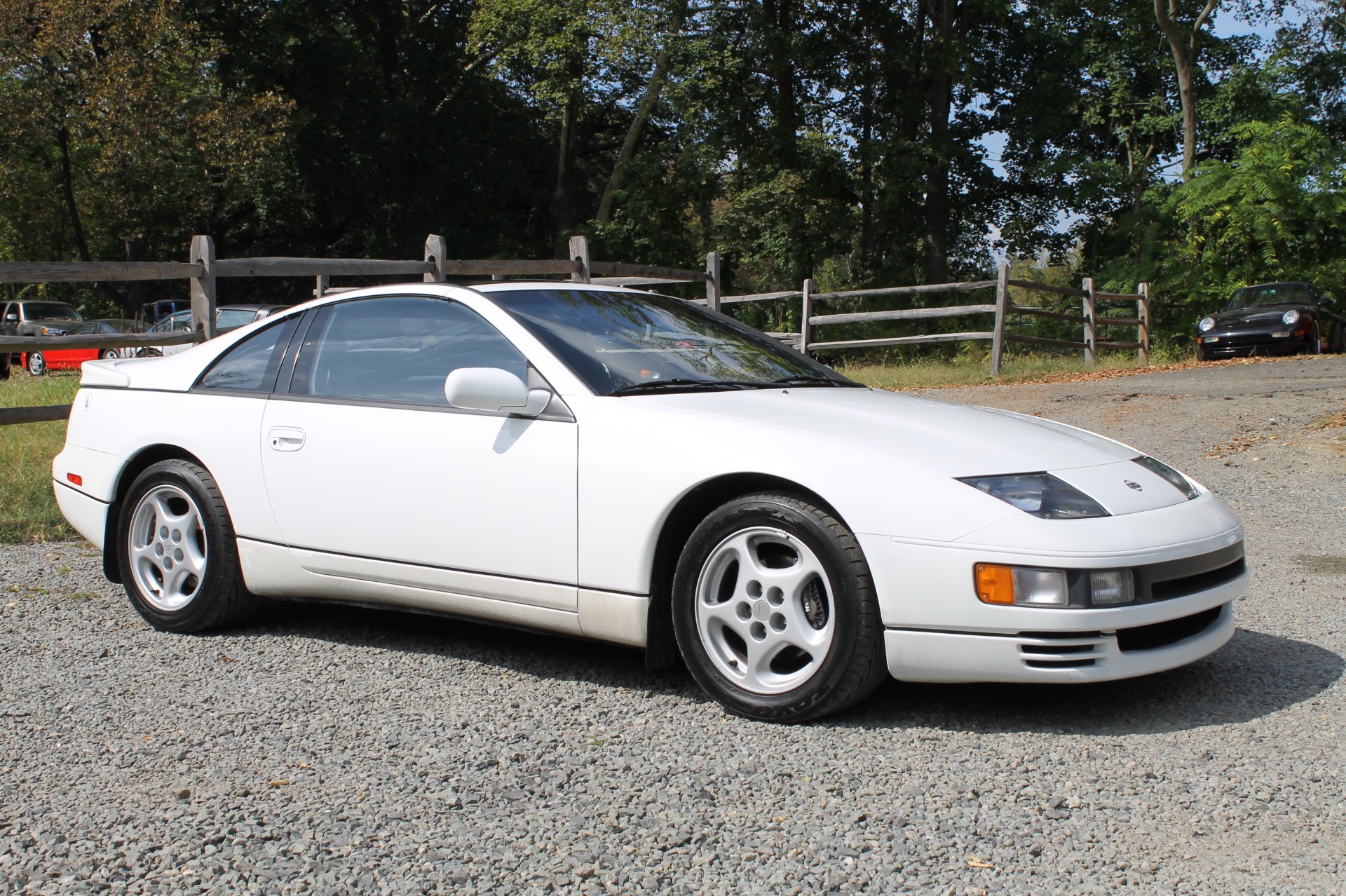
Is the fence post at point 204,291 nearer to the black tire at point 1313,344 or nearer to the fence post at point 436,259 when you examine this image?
the fence post at point 436,259

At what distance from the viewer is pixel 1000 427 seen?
12.8ft

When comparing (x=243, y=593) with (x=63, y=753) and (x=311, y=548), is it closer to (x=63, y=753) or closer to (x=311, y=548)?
(x=311, y=548)

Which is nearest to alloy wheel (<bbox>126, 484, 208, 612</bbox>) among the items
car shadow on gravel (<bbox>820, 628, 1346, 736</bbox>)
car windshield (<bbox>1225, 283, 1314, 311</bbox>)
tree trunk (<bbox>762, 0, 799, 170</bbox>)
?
car shadow on gravel (<bbox>820, 628, 1346, 736</bbox>)

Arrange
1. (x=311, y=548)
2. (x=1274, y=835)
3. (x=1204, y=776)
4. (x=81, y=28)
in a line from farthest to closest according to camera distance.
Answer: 1. (x=81, y=28)
2. (x=311, y=548)
3. (x=1204, y=776)
4. (x=1274, y=835)

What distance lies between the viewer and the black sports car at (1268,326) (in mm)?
18891

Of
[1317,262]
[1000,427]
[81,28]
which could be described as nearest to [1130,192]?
[1317,262]

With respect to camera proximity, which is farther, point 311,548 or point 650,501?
point 311,548

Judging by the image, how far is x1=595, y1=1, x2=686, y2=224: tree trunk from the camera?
1187 inches

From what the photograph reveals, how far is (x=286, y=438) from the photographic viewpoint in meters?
4.48

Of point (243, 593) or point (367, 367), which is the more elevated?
point (367, 367)

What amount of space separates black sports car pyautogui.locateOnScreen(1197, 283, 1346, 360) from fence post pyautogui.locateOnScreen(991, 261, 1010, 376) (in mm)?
3757

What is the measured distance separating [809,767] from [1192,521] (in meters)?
1.39

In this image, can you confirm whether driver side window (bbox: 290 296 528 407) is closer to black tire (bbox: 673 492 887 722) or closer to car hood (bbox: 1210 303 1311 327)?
black tire (bbox: 673 492 887 722)

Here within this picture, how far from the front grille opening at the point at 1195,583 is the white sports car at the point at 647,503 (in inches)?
0.4
